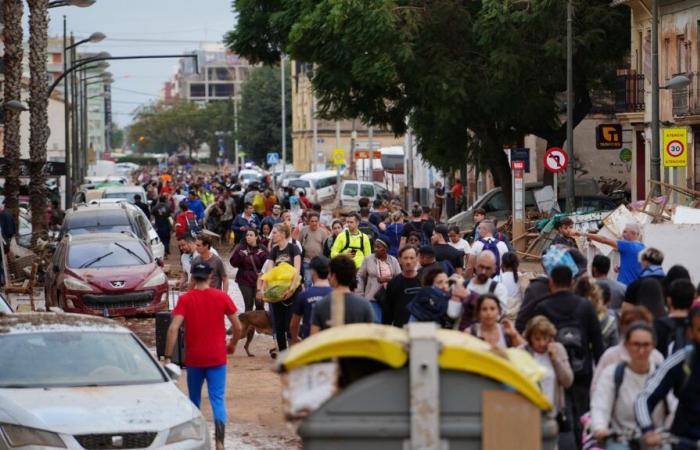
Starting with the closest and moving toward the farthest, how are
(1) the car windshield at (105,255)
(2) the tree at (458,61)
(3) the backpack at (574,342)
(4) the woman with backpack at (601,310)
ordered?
(3) the backpack at (574,342)
(4) the woman with backpack at (601,310)
(1) the car windshield at (105,255)
(2) the tree at (458,61)

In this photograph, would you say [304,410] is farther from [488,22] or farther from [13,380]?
[488,22]

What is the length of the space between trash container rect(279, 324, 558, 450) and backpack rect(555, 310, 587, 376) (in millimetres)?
3110

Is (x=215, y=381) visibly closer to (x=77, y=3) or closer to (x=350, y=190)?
(x=77, y=3)

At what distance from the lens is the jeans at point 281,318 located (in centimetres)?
1764

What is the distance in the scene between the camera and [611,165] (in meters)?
56.7

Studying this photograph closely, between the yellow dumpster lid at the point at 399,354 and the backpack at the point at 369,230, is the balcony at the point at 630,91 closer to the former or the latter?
the backpack at the point at 369,230

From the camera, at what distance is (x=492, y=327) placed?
33.6 feet

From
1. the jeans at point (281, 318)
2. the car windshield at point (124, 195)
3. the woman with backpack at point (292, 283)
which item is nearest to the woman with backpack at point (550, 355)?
the woman with backpack at point (292, 283)

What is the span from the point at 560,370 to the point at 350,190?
164ft

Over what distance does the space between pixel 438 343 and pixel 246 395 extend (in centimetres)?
932

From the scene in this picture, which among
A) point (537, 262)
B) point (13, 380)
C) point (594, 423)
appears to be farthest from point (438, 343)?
point (537, 262)

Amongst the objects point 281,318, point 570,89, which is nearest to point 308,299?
point 281,318

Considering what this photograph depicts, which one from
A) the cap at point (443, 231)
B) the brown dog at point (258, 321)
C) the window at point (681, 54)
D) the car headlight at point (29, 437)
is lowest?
the brown dog at point (258, 321)

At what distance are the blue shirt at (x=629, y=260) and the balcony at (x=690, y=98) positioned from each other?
2047cm
